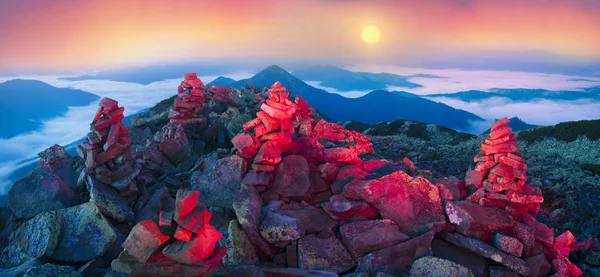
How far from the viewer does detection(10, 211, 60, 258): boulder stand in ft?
36.2

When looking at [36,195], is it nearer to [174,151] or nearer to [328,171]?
[174,151]

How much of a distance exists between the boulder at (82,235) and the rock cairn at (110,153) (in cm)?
221

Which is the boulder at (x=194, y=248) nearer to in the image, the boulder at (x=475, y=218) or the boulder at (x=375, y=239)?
the boulder at (x=375, y=239)

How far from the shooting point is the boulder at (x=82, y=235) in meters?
11.3

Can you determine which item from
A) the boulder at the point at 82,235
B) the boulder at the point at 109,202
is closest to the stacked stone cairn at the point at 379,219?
the boulder at the point at 82,235

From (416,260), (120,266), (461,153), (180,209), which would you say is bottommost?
(461,153)

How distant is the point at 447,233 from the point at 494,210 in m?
1.92

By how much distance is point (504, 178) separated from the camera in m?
13.2

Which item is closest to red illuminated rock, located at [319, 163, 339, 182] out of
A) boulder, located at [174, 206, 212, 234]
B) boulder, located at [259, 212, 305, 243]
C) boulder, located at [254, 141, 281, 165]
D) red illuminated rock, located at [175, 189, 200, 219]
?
boulder, located at [254, 141, 281, 165]

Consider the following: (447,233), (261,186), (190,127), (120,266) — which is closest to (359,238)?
(447,233)

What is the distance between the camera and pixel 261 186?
14438mm

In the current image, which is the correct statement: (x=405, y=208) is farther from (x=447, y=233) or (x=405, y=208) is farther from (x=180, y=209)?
(x=180, y=209)

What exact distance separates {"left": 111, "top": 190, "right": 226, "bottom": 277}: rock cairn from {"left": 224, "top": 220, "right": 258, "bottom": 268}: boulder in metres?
2.11

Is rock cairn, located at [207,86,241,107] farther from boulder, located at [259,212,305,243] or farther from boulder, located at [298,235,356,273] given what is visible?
boulder, located at [298,235,356,273]
